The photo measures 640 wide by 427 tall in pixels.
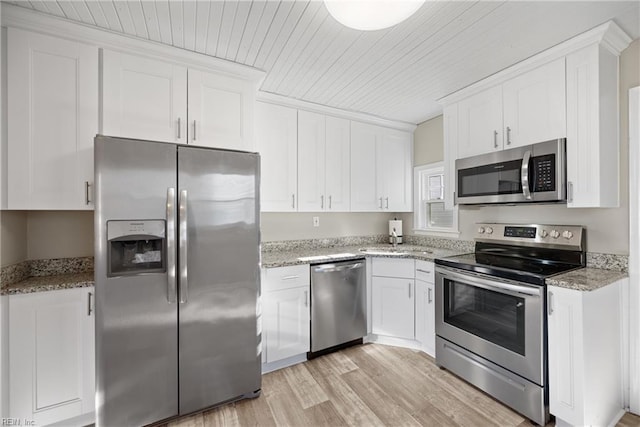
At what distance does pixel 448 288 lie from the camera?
234cm

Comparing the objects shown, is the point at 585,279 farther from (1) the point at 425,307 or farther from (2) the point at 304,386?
(2) the point at 304,386

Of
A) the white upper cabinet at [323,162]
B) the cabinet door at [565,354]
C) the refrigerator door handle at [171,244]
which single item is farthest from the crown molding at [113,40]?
the cabinet door at [565,354]

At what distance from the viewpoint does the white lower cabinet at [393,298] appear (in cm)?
270

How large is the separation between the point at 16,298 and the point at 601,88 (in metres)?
3.79

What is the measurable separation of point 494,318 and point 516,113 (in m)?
1.59

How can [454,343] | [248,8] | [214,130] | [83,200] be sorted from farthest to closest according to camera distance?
[454,343]
[214,130]
[83,200]
[248,8]

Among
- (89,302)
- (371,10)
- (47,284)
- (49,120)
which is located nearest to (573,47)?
(371,10)

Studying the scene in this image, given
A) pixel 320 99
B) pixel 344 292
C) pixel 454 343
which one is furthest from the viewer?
pixel 320 99

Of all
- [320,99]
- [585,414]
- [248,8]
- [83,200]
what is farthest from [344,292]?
[248,8]

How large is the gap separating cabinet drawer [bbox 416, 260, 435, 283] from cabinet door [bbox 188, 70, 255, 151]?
1876mm

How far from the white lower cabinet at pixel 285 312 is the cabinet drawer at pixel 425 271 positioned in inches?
42.2

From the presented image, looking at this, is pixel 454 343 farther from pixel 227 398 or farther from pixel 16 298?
pixel 16 298

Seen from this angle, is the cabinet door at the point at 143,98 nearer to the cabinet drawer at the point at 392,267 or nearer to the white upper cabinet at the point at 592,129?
the cabinet drawer at the point at 392,267

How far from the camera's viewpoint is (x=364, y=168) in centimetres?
329
